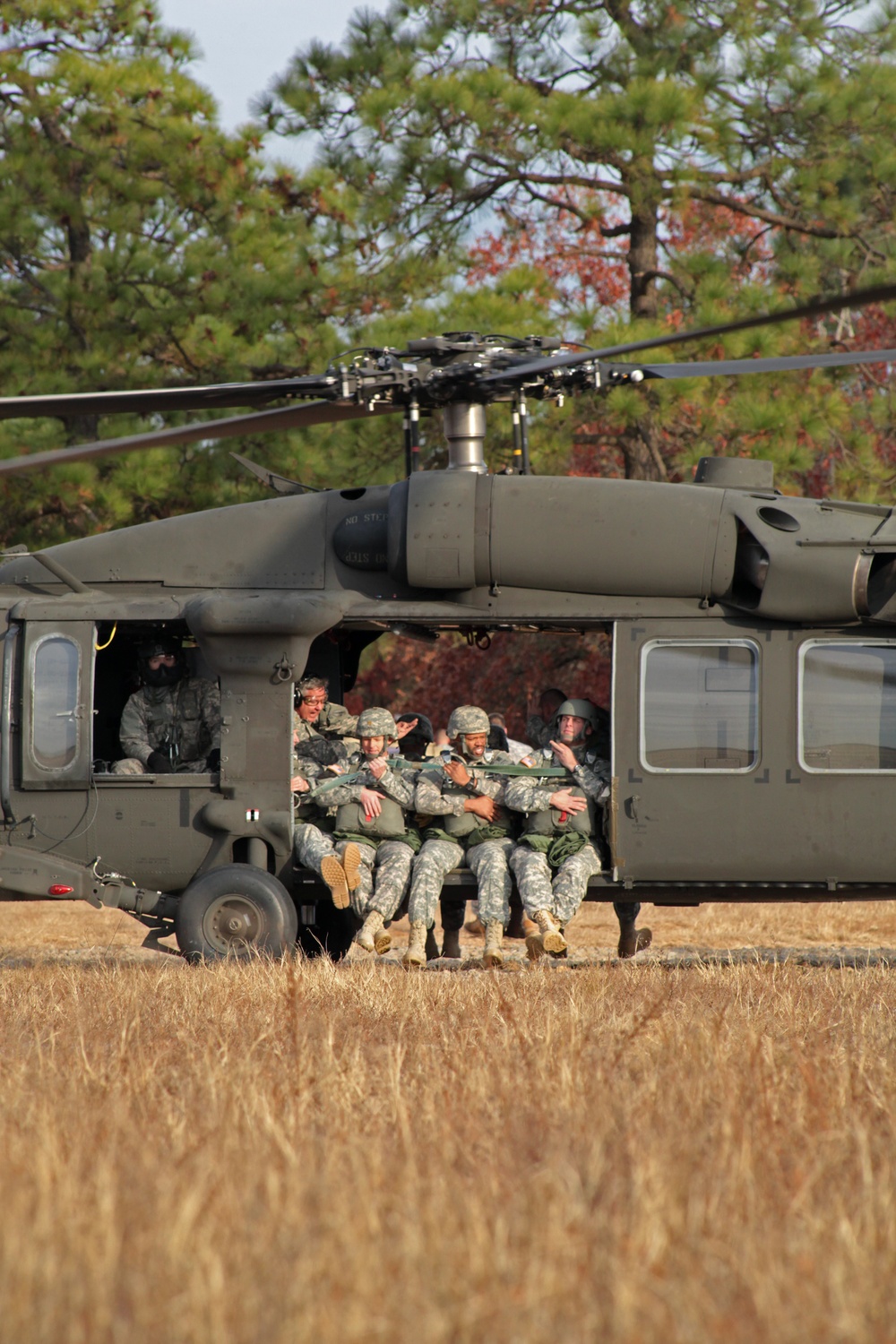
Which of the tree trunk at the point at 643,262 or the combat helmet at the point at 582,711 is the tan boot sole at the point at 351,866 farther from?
the tree trunk at the point at 643,262

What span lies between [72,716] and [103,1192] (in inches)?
224

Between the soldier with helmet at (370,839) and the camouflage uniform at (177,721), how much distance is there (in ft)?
3.20

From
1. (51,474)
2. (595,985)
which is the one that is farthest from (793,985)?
(51,474)

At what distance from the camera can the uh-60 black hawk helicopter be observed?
811 centimetres

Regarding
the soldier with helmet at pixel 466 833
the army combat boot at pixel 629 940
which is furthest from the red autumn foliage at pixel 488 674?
the soldier with helmet at pixel 466 833

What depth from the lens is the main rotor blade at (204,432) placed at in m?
5.84

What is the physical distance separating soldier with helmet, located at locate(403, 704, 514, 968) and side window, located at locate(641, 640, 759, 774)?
3.15 ft

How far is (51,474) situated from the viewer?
46.3 feet

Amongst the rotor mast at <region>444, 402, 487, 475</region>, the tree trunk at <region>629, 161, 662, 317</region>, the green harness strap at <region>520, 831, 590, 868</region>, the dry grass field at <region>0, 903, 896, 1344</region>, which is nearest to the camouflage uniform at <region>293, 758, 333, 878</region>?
the green harness strap at <region>520, 831, 590, 868</region>

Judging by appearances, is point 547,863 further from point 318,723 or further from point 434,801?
point 318,723

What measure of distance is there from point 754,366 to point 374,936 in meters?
3.65

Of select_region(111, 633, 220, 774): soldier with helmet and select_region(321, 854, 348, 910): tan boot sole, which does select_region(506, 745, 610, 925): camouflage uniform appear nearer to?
select_region(321, 854, 348, 910): tan boot sole

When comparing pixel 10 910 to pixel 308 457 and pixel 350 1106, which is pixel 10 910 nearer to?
pixel 308 457

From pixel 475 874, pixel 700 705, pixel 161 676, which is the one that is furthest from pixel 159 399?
pixel 700 705
